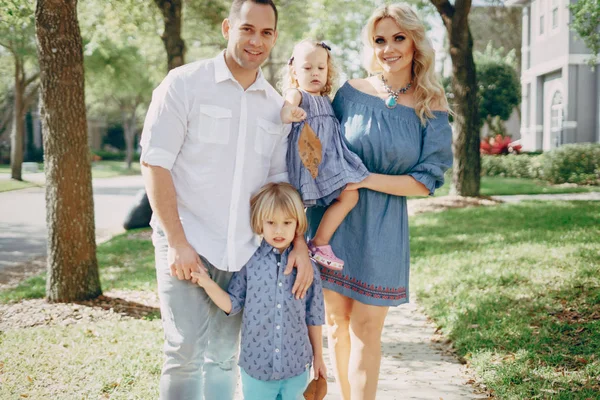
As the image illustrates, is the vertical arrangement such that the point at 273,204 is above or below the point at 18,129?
below

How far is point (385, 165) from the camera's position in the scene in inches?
126

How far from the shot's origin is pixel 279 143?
3.00 meters

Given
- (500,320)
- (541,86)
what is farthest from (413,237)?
(541,86)

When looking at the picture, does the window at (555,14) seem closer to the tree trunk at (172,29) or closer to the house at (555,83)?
the house at (555,83)

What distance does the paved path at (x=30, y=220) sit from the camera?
35.1 feet

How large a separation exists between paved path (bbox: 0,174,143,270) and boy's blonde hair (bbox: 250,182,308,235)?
7983 mm

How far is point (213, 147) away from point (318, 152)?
1.86ft

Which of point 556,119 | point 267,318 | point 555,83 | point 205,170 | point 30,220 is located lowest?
point 30,220

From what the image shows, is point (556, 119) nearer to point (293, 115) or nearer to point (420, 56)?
point (420, 56)

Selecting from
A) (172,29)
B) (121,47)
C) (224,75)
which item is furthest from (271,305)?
(121,47)

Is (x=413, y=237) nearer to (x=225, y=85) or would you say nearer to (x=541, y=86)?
(x=225, y=85)

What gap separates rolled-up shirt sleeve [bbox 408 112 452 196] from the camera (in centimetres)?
319

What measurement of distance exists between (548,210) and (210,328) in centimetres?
960

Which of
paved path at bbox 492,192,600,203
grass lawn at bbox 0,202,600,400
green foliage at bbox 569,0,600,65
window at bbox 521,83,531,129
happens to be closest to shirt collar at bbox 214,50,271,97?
grass lawn at bbox 0,202,600,400
